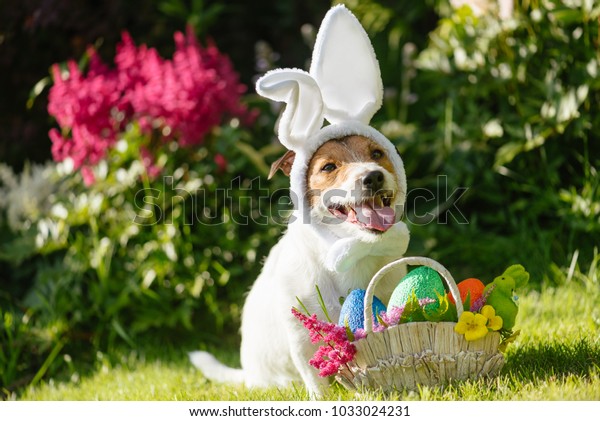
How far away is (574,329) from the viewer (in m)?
2.92

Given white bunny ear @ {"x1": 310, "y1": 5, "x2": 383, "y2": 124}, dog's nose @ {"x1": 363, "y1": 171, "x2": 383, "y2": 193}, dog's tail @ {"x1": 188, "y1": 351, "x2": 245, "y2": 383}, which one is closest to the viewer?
dog's nose @ {"x1": 363, "y1": 171, "x2": 383, "y2": 193}

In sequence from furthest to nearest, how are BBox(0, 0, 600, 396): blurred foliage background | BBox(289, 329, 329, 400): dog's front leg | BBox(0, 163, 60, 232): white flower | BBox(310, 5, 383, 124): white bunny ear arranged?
BBox(0, 163, 60, 232): white flower → BBox(0, 0, 600, 396): blurred foliage background → BBox(310, 5, 383, 124): white bunny ear → BBox(289, 329, 329, 400): dog's front leg

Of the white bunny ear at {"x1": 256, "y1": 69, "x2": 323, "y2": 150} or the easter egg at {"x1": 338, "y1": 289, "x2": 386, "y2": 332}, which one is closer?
the easter egg at {"x1": 338, "y1": 289, "x2": 386, "y2": 332}

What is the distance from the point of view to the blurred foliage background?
379cm

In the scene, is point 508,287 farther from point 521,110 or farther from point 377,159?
point 521,110

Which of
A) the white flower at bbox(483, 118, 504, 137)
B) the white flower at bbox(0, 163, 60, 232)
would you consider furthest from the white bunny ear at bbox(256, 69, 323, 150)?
the white flower at bbox(0, 163, 60, 232)

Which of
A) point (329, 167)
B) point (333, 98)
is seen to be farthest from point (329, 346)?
point (333, 98)

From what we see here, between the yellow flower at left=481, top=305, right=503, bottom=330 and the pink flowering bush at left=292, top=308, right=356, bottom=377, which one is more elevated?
the yellow flower at left=481, top=305, right=503, bottom=330

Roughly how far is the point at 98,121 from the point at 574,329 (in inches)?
104

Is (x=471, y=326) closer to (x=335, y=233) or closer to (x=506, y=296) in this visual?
(x=506, y=296)

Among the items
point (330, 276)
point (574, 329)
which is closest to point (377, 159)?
point (330, 276)

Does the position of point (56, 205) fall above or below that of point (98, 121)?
below

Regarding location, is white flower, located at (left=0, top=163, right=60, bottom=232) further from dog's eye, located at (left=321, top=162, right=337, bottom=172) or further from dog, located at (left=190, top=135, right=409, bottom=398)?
dog's eye, located at (left=321, top=162, right=337, bottom=172)

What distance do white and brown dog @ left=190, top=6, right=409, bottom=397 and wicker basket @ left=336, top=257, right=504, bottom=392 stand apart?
202mm
